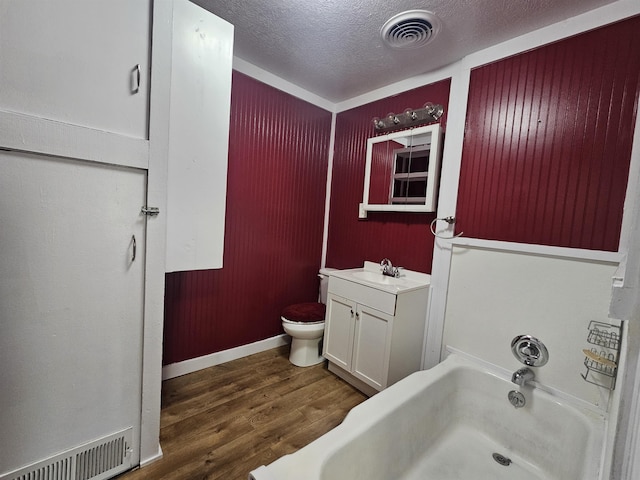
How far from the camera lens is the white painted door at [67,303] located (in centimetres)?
103

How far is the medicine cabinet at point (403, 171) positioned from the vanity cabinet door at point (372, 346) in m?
0.86

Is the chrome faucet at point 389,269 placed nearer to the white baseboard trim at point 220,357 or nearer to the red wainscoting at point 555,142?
the red wainscoting at point 555,142

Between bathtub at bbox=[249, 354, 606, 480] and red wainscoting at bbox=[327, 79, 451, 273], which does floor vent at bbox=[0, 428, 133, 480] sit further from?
red wainscoting at bbox=[327, 79, 451, 273]

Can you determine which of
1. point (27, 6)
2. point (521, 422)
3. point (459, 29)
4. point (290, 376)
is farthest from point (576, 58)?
point (290, 376)

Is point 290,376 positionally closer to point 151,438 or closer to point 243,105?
point 151,438

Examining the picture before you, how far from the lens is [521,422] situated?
151 centimetres

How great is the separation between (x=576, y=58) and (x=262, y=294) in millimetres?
2609

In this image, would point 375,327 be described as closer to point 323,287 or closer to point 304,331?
point 304,331

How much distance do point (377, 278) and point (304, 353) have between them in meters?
0.89

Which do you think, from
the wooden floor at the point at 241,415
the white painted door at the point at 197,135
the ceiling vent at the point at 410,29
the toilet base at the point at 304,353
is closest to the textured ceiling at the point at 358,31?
the ceiling vent at the point at 410,29

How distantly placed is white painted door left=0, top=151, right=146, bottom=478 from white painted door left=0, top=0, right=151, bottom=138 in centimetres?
20

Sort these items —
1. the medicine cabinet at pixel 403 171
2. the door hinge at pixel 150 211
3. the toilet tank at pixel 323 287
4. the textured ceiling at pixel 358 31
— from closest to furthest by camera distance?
the door hinge at pixel 150 211, the textured ceiling at pixel 358 31, the medicine cabinet at pixel 403 171, the toilet tank at pixel 323 287

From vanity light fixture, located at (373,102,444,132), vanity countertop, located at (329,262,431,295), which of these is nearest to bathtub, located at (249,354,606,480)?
vanity countertop, located at (329,262,431,295)

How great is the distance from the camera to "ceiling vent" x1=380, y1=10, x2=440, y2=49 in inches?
60.4
